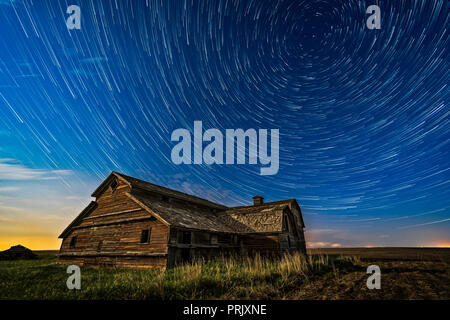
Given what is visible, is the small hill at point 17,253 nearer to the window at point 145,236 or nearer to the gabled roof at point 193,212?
the gabled roof at point 193,212

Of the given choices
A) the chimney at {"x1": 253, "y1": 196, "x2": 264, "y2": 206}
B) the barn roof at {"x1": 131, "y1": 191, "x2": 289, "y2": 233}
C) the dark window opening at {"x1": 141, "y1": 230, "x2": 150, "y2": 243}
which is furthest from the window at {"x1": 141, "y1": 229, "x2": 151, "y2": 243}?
the chimney at {"x1": 253, "y1": 196, "x2": 264, "y2": 206}

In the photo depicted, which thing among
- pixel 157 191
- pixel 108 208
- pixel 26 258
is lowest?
pixel 26 258

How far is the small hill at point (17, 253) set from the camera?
105 ft

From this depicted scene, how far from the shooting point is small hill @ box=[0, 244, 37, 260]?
105ft

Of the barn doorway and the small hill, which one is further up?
the barn doorway

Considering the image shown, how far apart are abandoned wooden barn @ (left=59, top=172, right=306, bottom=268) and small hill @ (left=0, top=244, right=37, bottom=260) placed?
16.8 metres

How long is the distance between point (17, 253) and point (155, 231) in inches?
1263

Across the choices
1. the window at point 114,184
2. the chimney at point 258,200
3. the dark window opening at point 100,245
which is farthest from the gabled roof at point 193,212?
the dark window opening at point 100,245

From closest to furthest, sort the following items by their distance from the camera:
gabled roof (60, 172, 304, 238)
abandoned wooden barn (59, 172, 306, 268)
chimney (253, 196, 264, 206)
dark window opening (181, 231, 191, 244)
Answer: abandoned wooden barn (59, 172, 306, 268) < dark window opening (181, 231, 191, 244) < gabled roof (60, 172, 304, 238) < chimney (253, 196, 264, 206)

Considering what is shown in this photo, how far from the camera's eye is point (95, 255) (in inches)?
766

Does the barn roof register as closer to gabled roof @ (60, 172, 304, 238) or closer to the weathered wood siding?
gabled roof @ (60, 172, 304, 238)
